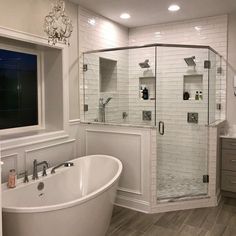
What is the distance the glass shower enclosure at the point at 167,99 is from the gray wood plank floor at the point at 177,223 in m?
0.31

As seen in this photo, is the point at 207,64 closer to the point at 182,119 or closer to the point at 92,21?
the point at 182,119

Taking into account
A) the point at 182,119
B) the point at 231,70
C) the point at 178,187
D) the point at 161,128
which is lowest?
the point at 178,187

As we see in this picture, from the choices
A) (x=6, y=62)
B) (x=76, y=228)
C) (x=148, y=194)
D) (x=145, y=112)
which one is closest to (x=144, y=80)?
(x=145, y=112)

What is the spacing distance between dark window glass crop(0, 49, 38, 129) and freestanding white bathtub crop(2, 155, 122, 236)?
88cm

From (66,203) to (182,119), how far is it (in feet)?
8.69

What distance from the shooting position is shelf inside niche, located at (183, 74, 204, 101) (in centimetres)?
402

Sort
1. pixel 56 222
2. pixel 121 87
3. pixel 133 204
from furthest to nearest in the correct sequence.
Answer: pixel 121 87 → pixel 133 204 → pixel 56 222

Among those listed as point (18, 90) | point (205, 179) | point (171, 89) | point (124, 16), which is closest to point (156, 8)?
point (124, 16)

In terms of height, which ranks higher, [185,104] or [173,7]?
[173,7]

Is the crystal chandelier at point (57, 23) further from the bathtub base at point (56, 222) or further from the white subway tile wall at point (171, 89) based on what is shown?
the bathtub base at point (56, 222)

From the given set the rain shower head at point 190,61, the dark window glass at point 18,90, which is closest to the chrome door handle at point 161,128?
the rain shower head at point 190,61

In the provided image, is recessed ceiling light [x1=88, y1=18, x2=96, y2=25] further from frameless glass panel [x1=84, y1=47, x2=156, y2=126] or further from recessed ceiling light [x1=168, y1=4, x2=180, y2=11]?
recessed ceiling light [x1=168, y1=4, x2=180, y2=11]

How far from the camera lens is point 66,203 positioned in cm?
202

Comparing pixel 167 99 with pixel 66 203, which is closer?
pixel 66 203
